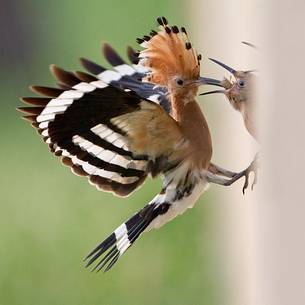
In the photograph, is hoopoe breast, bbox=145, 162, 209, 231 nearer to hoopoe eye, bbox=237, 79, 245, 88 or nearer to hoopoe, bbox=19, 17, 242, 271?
hoopoe, bbox=19, 17, 242, 271

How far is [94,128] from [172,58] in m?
0.12

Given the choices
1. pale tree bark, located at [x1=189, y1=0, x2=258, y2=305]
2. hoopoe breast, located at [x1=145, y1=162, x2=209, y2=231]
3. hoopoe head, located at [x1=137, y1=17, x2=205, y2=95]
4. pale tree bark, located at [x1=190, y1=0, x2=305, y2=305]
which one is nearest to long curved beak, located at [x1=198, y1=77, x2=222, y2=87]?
hoopoe head, located at [x1=137, y1=17, x2=205, y2=95]

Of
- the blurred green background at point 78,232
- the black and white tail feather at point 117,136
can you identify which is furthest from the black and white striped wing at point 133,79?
the blurred green background at point 78,232

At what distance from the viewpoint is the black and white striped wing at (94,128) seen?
3.50ft

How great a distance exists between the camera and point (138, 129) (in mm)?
1158

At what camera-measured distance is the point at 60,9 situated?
5.04 m

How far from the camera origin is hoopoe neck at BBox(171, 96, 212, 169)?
3.87 feet

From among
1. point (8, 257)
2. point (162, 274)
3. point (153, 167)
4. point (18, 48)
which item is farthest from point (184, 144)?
point (18, 48)

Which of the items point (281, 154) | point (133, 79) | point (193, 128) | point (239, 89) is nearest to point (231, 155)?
point (133, 79)

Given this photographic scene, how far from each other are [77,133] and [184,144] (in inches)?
5.3

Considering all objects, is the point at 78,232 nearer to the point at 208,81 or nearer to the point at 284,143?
the point at 208,81

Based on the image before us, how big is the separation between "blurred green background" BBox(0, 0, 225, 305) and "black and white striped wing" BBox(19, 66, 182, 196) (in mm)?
1857

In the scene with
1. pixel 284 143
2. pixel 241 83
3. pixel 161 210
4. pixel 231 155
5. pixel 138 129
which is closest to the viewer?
pixel 284 143

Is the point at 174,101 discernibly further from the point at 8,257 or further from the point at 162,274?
the point at 8,257
